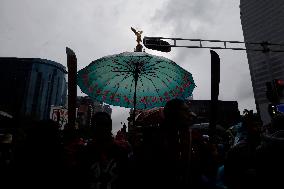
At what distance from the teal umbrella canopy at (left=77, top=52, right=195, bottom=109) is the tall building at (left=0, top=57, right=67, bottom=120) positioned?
7732 centimetres

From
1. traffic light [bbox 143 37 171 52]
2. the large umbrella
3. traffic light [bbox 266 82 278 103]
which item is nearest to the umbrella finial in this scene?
the large umbrella

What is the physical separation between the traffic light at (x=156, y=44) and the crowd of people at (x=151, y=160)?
10894 millimetres

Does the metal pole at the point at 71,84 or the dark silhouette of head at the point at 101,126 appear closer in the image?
the dark silhouette of head at the point at 101,126

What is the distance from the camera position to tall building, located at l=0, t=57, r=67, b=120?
82925mm

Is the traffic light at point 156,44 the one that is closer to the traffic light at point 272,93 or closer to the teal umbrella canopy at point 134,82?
the traffic light at point 272,93

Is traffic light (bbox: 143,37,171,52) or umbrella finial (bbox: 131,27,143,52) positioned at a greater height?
traffic light (bbox: 143,37,171,52)

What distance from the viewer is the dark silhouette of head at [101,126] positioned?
154 inches

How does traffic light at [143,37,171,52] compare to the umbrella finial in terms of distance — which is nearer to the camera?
the umbrella finial

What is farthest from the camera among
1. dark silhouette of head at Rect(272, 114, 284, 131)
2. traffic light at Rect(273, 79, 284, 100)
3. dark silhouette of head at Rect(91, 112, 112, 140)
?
traffic light at Rect(273, 79, 284, 100)

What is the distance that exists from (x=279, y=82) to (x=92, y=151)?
11.9 metres

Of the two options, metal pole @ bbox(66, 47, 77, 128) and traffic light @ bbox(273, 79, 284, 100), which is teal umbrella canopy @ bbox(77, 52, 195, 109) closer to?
metal pole @ bbox(66, 47, 77, 128)

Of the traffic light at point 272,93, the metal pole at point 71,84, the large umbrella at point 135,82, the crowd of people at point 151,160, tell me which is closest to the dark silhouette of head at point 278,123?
the crowd of people at point 151,160

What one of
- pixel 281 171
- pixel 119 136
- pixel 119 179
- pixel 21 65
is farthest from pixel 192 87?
pixel 21 65

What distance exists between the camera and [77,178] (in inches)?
143
